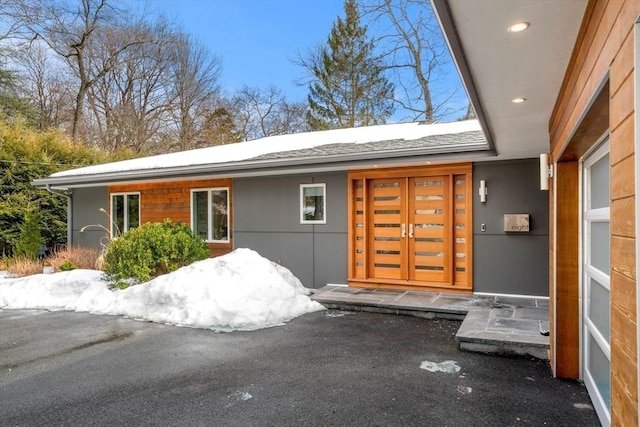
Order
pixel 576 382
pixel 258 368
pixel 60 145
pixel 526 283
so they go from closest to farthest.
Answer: pixel 576 382, pixel 258 368, pixel 526 283, pixel 60 145

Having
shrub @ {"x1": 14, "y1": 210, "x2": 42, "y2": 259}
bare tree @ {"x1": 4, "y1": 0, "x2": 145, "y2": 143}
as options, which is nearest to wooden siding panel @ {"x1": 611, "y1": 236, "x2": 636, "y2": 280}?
shrub @ {"x1": 14, "y1": 210, "x2": 42, "y2": 259}

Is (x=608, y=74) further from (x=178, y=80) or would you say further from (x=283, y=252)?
(x=178, y=80)

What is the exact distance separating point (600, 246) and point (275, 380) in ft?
8.94

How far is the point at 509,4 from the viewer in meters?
1.90

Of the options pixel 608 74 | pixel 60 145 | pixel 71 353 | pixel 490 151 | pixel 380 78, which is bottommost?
pixel 71 353

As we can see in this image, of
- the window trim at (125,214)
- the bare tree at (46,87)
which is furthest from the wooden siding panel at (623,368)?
the bare tree at (46,87)

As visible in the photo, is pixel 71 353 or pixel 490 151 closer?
pixel 71 353

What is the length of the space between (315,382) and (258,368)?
2.09 feet

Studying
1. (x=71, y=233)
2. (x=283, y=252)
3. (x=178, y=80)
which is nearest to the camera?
(x=283, y=252)

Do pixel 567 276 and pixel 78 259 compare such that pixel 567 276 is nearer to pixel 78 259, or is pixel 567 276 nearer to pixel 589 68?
pixel 589 68

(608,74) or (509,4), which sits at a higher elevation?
(509,4)

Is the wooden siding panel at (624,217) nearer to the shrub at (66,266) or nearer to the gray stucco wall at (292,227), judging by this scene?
the gray stucco wall at (292,227)

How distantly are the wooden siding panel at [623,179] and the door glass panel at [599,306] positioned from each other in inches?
55.5

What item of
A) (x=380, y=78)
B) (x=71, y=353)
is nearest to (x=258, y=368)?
(x=71, y=353)
